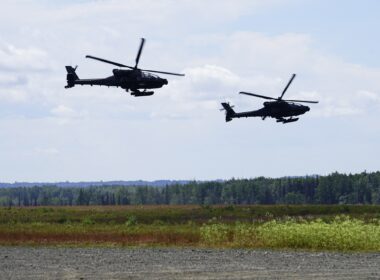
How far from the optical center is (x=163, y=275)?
26.5 metres

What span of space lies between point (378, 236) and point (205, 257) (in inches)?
350

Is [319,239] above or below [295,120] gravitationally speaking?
below

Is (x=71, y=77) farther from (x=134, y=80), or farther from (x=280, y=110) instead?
(x=280, y=110)

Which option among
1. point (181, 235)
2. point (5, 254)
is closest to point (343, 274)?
point (5, 254)

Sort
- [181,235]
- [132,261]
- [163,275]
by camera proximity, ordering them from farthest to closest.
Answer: [181,235] < [132,261] < [163,275]

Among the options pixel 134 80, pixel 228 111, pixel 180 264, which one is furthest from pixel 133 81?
pixel 180 264

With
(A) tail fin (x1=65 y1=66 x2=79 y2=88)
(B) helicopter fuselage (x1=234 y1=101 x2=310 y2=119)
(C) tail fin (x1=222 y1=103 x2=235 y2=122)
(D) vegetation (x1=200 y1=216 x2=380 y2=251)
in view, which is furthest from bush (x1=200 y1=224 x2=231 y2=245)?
(C) tail fin (x1=222 y1=103 x2=235 y2=122)

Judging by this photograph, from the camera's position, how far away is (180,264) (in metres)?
30.0

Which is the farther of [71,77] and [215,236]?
[71,77]

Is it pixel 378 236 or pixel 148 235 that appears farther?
pixel 148 235

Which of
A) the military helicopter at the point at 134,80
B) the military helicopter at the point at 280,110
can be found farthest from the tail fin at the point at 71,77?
the military helicopter at the point at 280,110

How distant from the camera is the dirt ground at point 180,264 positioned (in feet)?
→ 87.2

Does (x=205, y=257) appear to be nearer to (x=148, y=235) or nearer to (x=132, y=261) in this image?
(x=132, y=261)

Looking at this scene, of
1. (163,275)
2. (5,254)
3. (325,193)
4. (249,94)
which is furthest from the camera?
(325,193)
